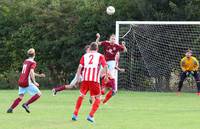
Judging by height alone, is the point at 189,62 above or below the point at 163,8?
below

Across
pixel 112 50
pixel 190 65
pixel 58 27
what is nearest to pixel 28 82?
pixel 112 50

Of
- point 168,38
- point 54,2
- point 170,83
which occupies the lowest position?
point 170,83

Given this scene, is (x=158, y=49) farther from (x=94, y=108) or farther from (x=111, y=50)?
(x=94, y=108)

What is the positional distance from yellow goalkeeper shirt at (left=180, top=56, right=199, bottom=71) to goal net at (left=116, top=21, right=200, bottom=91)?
4.50m

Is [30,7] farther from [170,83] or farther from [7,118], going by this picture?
[7,118]

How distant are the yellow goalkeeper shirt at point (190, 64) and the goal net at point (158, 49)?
4501 mm

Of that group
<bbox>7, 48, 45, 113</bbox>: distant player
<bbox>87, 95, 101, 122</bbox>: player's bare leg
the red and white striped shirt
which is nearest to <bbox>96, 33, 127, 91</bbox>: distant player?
<bbox>7, 48, 45, 113</bbox>: distant player

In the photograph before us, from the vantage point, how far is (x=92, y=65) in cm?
1367

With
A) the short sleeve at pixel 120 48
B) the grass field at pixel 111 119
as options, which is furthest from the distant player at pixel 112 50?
the grass field at pixel 111 119

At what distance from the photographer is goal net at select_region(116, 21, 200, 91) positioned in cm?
3069

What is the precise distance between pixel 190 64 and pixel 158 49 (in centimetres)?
533

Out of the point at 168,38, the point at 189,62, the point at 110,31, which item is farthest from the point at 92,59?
the point at 110,31

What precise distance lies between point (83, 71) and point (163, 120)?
2.14 m

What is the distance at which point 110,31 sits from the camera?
111 ft
